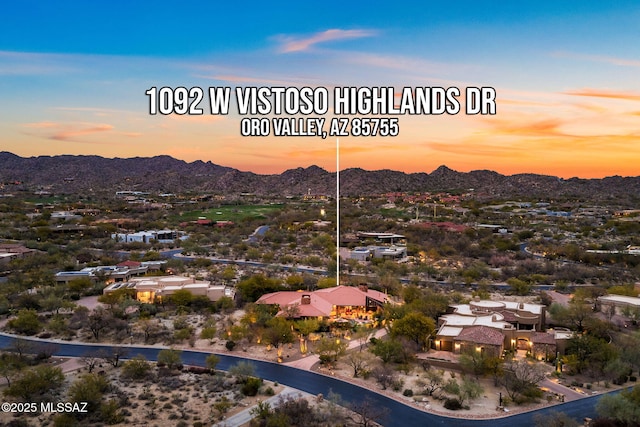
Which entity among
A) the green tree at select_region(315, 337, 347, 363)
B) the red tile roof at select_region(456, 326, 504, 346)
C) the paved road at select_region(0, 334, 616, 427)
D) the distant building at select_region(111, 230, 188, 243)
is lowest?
the paved road at select_region(0, 334, 616, 427)

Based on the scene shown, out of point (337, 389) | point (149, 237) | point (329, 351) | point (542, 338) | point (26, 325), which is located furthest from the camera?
point (149, 237)

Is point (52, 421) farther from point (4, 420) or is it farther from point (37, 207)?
point (37, 207)

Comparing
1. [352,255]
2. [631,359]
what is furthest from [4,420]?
[352,255]

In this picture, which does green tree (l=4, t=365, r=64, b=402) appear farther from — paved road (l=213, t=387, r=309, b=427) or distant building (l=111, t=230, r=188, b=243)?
distant building (l=111, t=230, r=188, b=243)

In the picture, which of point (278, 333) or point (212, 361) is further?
point (278, 333)

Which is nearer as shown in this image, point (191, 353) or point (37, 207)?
point (191, 353)

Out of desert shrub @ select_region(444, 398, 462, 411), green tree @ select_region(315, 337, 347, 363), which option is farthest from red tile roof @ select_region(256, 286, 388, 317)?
desert shrub @ select_region(444, 398, 462, 411)

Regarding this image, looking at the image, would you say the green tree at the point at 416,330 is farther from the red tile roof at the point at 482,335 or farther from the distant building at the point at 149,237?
the distant building at the point at 149,237

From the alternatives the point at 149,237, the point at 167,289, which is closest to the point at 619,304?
the point at 167,289

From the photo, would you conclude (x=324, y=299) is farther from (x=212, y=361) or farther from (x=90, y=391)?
(x=90, y=391)
